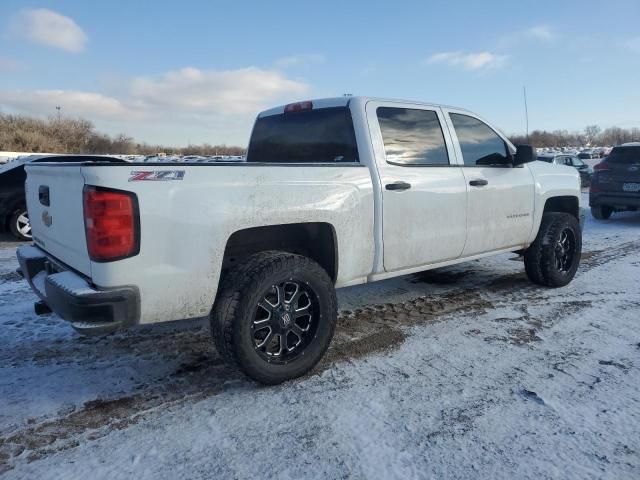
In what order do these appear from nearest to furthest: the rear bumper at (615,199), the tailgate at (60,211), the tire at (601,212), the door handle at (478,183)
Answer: the tailgate at (60,211) → the door handle at (478,183) → the rear bumper at (615,199) → the tire at (601,212)

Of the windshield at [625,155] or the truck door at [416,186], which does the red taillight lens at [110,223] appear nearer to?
the truck door at [416,186]

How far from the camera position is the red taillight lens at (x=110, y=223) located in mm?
2371

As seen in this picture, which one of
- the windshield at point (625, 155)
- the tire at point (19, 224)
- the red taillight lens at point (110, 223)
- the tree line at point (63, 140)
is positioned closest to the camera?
the red taillight lens at point (110, 223)

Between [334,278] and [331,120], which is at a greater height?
[331,120]

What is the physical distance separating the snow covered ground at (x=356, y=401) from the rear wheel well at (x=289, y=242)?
0.72 metres

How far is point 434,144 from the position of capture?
4.06m

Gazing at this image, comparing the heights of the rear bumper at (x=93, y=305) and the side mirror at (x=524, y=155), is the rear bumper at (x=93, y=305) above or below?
below

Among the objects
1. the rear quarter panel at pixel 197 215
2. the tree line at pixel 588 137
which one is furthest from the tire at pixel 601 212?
A: the tree line at pixel 588 137

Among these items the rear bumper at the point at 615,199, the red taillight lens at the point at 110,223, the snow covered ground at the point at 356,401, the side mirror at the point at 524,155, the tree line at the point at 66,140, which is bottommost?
the snow covered ground at the point at 356,401

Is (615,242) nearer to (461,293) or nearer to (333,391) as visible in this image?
(461,293)

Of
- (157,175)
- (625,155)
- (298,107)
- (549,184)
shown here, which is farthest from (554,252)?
(625,155)

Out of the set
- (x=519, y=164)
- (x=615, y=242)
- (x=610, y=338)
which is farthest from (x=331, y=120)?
(x=615, y=242)

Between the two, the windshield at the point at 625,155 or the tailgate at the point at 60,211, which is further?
the windshield at the point at 625,155

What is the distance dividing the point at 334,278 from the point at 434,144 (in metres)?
1.56
